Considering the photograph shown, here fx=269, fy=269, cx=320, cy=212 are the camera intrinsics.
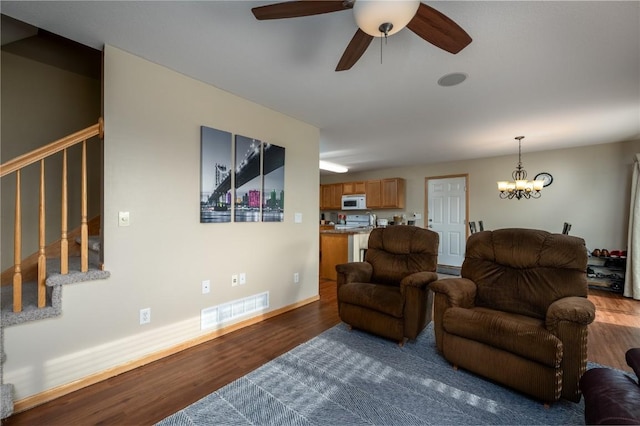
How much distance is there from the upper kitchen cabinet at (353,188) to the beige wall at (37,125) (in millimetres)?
5504

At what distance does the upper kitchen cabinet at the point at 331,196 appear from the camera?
755 centimetres

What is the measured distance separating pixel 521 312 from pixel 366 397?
4.59ft

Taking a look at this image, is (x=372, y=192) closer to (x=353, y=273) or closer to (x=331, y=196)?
(x=331, y=196)

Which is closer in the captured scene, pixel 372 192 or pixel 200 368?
pixel 200 368

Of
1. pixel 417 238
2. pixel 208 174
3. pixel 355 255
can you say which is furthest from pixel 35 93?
pixel 355 255

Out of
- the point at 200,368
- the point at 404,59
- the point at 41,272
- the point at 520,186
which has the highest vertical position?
the point at 404,59

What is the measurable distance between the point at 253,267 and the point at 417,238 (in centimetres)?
179

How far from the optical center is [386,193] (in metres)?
6.65

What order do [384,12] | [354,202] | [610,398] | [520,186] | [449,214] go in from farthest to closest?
[354,202] < [449,214] < [520,186] < [384,12] < [610,398]

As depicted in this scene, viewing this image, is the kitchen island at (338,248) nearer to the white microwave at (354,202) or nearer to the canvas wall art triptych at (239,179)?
the canvas wall art triptych at (239,179)

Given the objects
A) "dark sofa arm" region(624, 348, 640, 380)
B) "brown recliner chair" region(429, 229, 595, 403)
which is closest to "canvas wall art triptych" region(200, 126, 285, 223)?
"brown recliner chair" region(429, 229, 595, 403)

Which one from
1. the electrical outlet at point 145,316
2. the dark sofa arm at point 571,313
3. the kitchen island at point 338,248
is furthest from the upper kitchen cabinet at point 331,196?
the dark sofa arm at point 571,313

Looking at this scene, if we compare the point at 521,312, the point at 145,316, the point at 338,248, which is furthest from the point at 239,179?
the point at 521,312

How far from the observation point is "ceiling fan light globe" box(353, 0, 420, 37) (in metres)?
1.18
